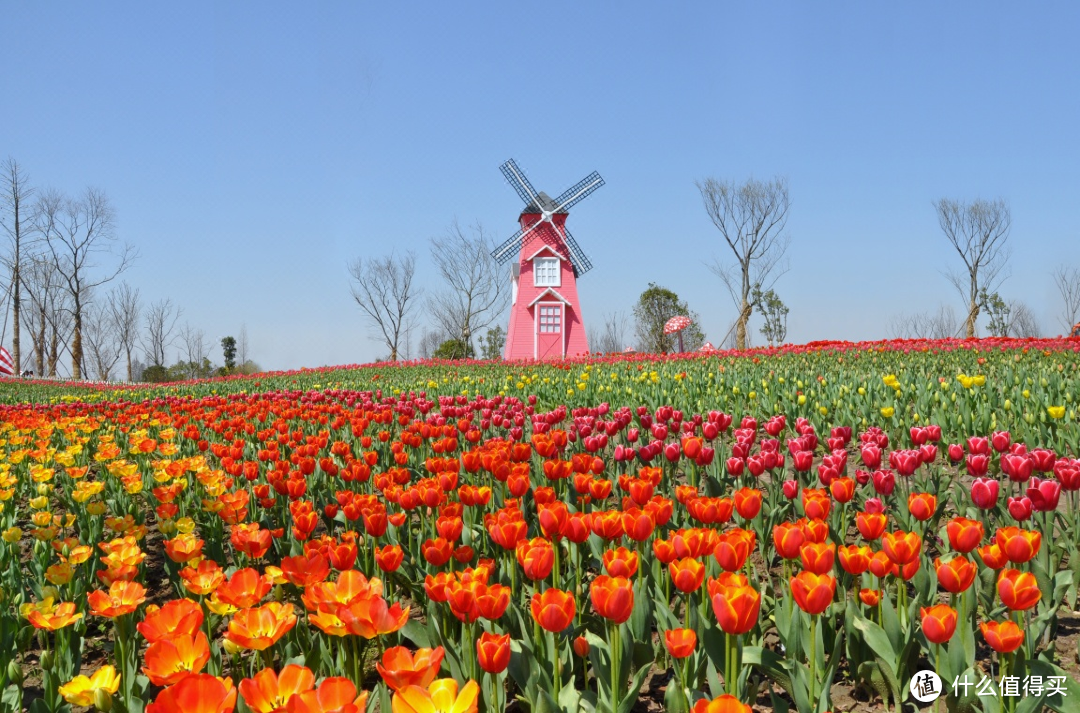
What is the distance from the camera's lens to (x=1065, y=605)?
9.89ft

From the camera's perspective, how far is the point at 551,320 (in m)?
29.2

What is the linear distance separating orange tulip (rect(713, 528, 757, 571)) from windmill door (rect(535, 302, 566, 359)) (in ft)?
87.1

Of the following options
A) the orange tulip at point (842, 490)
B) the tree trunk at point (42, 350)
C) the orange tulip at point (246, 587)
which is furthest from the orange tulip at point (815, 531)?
the tree trunk at point (42, 350)

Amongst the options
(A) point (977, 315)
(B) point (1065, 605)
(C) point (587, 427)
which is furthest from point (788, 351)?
(A) point (977, 315)

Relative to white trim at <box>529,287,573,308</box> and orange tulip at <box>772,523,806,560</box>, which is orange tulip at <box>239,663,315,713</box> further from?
white trim at <box>529,287,573,308</box>

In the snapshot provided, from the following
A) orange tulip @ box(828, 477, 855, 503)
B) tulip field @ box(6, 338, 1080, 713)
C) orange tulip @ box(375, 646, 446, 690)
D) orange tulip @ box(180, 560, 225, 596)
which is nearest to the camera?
orange tulip @ box(375, 646, 446, 690)

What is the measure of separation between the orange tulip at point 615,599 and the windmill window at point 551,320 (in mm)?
27217

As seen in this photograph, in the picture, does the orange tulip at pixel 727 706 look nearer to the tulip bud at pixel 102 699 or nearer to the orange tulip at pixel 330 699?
the orange tulip at pixel 330 699

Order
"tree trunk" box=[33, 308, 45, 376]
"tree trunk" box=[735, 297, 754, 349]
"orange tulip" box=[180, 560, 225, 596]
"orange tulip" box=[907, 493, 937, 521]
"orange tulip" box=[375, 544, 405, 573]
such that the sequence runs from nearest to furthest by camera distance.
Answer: "orange tulip" box=[180, 560, 225, 596], "orange tulip" box=[375, 544, 405, 573], "orange tulip" box=[907, 493, 937, 521], "tree trunk" box=[735, 297, 754, 349], "tree trunk" box=[33, 308, 45, 376]

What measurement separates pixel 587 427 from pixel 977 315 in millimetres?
44305

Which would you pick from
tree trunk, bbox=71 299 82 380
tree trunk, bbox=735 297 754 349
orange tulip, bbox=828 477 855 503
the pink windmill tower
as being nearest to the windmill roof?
the pink windmill tower

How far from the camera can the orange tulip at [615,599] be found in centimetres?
182

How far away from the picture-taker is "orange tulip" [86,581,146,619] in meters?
2.15

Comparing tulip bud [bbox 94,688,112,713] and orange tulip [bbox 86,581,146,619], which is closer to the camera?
tulip bud [bbox 94,688,112,713]
